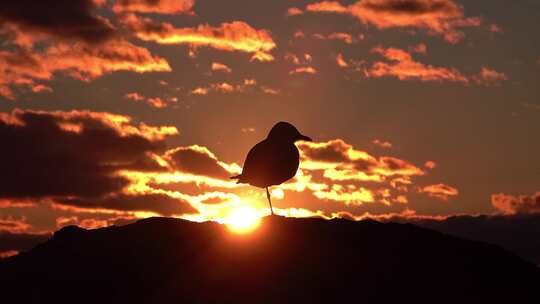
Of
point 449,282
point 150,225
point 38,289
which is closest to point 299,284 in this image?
point 449,282

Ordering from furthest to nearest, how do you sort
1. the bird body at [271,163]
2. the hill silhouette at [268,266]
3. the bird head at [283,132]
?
the bird head at [283,132] → the bird body at [271,163] → the hill silhouette at [268,266]

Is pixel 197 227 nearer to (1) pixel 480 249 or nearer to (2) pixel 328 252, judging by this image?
(2) pixel 328 252

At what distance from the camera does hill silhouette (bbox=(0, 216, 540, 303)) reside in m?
14.4

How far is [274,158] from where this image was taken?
68.8ft

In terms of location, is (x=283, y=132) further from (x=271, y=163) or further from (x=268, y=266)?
(x=268, y=266)

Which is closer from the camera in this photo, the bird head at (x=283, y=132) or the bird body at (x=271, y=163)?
the bird body at (x=271, y=163)

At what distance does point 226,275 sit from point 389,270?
3.20 m

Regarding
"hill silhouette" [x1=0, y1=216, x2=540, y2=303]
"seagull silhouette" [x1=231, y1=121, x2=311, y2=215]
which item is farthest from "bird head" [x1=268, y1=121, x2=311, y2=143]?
"hill silhouette" [x1=0, y1=216, x2=540, y2=303]

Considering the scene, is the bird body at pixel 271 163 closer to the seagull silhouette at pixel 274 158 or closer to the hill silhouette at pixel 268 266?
the seagull silhouette at pixel 274 158

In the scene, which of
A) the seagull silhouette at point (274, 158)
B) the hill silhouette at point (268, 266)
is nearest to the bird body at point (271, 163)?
the seagull silhouette at point (274, 158)

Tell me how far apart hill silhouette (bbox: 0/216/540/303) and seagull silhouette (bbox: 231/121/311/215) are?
11.5 ft

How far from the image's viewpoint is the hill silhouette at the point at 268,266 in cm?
1442

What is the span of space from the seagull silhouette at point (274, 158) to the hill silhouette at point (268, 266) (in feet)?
11.5

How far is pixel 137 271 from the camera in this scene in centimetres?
1523
